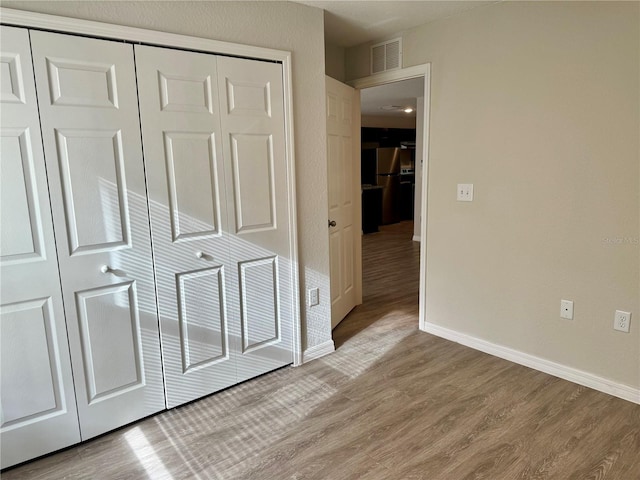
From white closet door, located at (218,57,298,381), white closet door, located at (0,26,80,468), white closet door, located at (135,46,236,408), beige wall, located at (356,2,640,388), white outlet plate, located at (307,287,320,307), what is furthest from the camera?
white outlet plate, located at (307,287,320,307)

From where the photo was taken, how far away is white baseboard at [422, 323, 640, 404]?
92.8 inches

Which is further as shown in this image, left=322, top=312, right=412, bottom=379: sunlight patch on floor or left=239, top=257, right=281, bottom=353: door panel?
left=322, top=312, right=412, bottom=379: sunlight patch on floor

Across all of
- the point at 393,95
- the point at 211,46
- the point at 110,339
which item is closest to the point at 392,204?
the point at 393,95

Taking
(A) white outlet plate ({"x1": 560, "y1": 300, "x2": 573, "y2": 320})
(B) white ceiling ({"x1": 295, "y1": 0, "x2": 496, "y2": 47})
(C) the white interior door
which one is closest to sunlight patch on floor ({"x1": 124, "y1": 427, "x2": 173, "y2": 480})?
(C) the white interior door

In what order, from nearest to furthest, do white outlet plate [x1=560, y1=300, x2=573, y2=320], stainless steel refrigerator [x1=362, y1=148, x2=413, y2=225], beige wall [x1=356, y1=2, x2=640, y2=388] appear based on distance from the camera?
beige wall [x1=356, y1=2, x2=640, y2=388]
white outlet plate [x1=560, y1=300, x2=573, y2=320]
stainless steel refrigerator [x1=362, y1=148, x2=413, y2=225]

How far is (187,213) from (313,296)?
3.53 ft

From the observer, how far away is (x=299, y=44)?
2.56 m

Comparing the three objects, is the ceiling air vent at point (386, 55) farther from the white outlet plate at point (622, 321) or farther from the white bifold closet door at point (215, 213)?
the white outlet plate at point (622, 321)

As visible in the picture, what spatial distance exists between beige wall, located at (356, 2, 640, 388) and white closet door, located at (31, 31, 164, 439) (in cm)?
209

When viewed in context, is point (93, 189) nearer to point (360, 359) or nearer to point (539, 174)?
point (360, 359)

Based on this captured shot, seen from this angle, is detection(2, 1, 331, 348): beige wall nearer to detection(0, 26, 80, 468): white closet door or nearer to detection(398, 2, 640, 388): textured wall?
detection(0, 26, 80, 468): white closet door

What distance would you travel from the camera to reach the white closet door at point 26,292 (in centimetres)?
172

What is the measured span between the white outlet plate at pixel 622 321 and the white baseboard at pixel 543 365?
1.09ft

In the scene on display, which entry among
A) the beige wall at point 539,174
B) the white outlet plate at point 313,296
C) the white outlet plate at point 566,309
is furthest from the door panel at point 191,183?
the white outlet plate at point 566,309
